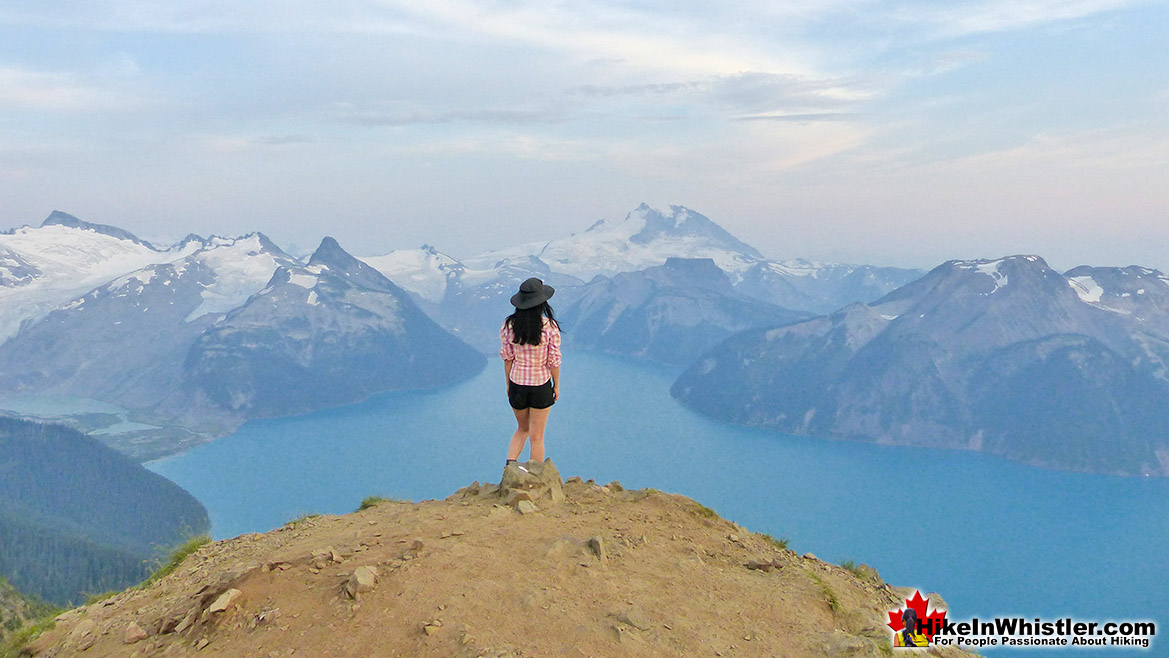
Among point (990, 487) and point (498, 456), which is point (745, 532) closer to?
point (498, 456)

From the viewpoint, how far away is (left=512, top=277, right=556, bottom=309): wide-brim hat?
12.6 metres

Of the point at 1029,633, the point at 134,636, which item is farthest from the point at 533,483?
the point at 1029,633

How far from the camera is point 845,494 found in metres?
144

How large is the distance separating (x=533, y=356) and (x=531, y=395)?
0.82 meters

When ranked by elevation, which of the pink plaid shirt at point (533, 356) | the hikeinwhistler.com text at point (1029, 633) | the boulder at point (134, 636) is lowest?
the boulder at point (134, 636)

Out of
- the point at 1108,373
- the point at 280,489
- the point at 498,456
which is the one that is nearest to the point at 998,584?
the point at 498,456

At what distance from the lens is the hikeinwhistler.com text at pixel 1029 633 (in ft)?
28.3

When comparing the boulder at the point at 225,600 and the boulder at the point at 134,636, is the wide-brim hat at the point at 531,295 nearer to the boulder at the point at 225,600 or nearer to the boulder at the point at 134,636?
the boulder at the point at 225,600

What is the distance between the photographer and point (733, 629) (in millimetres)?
8047

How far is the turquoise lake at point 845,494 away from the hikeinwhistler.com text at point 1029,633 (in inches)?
2971

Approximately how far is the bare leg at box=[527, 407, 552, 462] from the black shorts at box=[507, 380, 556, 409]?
0.51 feet

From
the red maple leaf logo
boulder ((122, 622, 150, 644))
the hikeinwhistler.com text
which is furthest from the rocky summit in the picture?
the hikeinwhistler.com text
